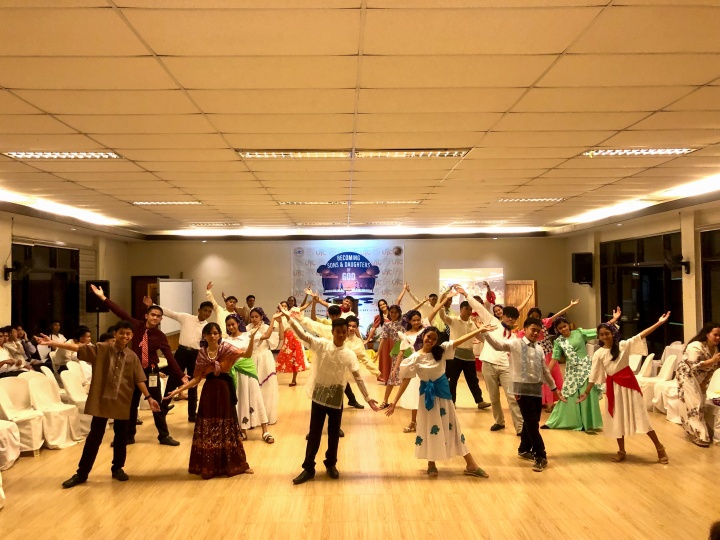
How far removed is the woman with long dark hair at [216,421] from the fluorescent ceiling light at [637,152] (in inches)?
151

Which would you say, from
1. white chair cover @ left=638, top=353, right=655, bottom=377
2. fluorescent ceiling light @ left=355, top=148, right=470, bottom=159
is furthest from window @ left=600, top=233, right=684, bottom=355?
fluorescent ceiling light @ left=355, top=148, right=470, bottom=159

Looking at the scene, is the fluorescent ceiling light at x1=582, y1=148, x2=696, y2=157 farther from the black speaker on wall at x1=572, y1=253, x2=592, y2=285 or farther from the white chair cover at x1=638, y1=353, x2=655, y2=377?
the black speaker on wall at x1=572, y1=253, x2=592, y2=285

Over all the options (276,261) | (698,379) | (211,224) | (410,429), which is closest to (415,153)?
(410,429)

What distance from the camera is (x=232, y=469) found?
5234mm

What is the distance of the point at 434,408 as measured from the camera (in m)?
5.10

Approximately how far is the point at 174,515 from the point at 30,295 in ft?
24.3

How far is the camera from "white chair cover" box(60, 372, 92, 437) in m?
6.79

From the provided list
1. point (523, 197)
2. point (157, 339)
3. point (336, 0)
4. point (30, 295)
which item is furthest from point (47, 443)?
point (523, 197)

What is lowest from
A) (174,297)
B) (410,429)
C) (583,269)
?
(410,429)

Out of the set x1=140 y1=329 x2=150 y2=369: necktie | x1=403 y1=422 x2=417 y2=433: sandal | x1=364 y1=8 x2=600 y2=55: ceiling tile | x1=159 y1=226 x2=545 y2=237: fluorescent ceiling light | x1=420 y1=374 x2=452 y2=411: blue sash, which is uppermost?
x1=364 y1=8 x2=600 y2=55: ceiling tile

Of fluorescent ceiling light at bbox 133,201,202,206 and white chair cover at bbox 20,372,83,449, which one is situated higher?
fluorescent ceiling light at bbox 133,201,202,206

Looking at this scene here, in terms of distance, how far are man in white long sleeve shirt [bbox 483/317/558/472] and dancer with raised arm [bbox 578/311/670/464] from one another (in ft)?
2.19

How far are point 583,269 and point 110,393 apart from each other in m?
10.6

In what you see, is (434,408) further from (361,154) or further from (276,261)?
(276,261)
